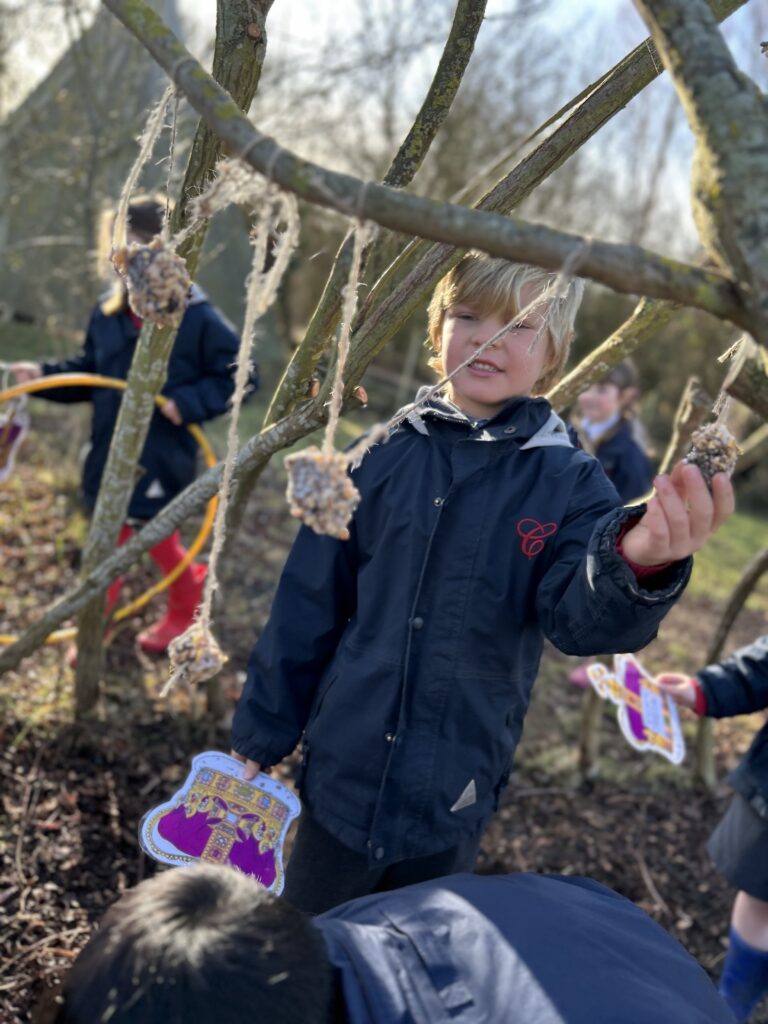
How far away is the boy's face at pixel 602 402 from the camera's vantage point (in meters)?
4.20

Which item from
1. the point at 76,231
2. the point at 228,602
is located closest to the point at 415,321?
the point at 76,231

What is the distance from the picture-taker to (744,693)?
2322 mm

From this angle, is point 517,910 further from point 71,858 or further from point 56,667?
point 56,667

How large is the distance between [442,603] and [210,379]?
6.79ft

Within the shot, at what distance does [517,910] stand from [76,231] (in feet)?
21.2

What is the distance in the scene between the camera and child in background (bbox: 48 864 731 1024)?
91 cm

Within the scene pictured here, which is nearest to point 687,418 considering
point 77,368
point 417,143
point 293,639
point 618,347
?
point 618,347

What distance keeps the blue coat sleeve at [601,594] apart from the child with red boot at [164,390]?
206cm

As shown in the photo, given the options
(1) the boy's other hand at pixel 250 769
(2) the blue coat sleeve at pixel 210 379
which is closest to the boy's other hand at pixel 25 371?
(2) the blue coat sleeve at pixel 210 379

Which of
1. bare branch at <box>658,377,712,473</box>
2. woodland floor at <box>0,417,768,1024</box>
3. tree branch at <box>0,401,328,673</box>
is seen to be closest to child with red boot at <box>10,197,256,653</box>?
woodland floor at <box>0,417,768,1024</box>

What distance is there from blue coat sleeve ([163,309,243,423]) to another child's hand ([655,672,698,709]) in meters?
1.81

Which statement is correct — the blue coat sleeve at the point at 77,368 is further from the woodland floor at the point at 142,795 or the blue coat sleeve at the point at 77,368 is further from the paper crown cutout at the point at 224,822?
the paper crown cutout at the point at 224,822

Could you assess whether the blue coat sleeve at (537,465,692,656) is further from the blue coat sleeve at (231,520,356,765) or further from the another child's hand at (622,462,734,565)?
the blue coat sleeve at (231,520,356,765)

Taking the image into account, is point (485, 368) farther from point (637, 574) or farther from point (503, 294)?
point (637, 574)
